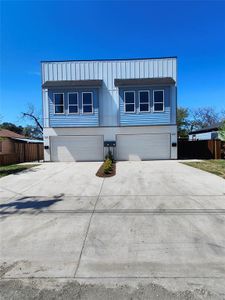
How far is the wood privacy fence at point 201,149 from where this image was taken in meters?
18.3

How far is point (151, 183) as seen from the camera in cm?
898

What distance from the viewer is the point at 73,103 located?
17875 millimetres

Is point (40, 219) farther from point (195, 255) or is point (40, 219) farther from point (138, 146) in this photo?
point (138, 146)

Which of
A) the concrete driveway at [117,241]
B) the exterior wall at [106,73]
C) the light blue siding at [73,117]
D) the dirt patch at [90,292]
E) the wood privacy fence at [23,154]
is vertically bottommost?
the dirt patch at [90,292]

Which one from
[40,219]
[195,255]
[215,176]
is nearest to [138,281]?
[195,255]

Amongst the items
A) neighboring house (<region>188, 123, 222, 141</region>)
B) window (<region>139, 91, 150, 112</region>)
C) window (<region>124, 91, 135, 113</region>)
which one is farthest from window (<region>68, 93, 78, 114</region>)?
neighboring house (<region>188, 123, 222, 141</region>)

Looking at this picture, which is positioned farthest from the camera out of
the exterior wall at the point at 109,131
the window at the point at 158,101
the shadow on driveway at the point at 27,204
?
the exterior wall at the point at 109,131

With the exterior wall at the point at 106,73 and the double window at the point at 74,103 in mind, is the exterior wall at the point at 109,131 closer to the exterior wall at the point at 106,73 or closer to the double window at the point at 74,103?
the exterior wall at the point at 106,73

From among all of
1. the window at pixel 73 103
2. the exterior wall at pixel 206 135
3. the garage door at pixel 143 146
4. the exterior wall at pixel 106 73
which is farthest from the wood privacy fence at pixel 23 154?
the exterior wall at pixel 206 135

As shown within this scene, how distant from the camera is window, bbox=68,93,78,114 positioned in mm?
17859

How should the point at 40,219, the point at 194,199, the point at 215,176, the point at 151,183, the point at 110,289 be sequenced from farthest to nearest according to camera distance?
the point at 215,176 < the point at 151,183 < the point at 194,199 < the point at 40,219 < the point at 110,289

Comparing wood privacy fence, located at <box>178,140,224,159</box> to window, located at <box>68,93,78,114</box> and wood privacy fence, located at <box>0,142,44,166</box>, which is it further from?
wood privacy fence, located at <box>0,142,44,166</box>

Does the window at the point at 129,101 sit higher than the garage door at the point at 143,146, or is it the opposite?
the window at the point at 129,101

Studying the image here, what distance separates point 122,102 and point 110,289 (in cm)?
1594
